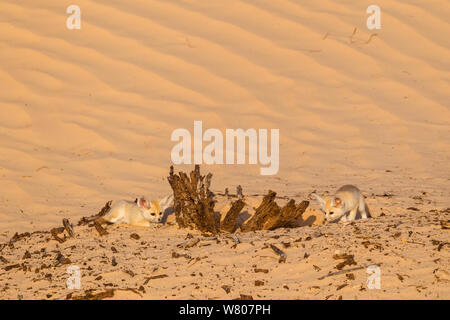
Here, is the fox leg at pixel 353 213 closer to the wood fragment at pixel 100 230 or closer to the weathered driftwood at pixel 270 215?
the weathered driftwood at pixel 270 215

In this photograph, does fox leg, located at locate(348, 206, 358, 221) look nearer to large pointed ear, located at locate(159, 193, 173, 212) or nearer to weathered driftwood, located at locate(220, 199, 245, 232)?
weathered driftwood, located at locate(220, 199, 245, 232)

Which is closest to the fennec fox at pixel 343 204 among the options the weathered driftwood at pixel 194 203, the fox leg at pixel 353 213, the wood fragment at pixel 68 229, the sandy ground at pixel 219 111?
the fox leg at pixel 353 213

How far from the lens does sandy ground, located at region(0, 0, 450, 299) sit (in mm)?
5852

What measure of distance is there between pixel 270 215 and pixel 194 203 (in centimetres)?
68

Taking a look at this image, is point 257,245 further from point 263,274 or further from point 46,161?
point 46,161

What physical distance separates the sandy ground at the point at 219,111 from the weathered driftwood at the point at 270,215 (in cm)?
52

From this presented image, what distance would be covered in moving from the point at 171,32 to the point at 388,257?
716 cm

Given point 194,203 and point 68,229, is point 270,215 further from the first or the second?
point 68,229

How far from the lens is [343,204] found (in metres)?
6.76

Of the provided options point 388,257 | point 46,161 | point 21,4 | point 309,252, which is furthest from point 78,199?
point 21,4

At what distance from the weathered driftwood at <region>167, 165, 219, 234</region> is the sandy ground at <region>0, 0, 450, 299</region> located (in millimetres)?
239

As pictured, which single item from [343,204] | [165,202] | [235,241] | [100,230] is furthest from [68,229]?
[343,204]

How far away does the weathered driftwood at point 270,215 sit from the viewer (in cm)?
631

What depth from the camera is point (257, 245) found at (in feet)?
17.8
